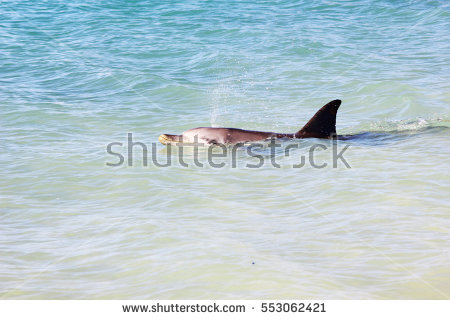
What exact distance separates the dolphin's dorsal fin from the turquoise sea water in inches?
11.5

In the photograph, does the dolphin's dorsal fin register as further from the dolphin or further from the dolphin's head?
the dolphin's head

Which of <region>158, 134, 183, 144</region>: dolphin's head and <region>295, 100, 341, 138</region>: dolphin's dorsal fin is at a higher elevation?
<region>295, 100, 341, 138</region>: dolphin's dorsal fin

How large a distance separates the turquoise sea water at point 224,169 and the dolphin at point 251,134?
31 cm

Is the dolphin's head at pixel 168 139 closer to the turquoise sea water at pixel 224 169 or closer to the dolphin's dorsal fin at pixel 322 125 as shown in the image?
the turquoise sea water at pixel 224 169

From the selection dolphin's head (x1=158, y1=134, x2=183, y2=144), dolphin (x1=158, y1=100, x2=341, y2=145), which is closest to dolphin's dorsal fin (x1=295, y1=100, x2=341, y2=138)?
dolphin (x1=158, y1=100, x2=341, y2=145)

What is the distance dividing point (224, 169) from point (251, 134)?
1603mm

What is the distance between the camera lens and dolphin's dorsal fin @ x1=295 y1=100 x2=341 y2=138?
31.4 feet

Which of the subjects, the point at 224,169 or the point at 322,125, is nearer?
the point at 224,169

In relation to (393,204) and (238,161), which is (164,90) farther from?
(393,204)

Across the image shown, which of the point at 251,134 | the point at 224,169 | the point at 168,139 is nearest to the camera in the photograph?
the point at 224,169

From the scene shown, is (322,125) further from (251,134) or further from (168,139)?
(168,139)

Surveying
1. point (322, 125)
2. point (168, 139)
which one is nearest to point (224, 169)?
point (168, 139)

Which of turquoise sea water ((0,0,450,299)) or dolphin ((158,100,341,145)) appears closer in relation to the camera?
turquoise sea water ((0,0,450,299))

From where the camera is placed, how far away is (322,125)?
972 cm
